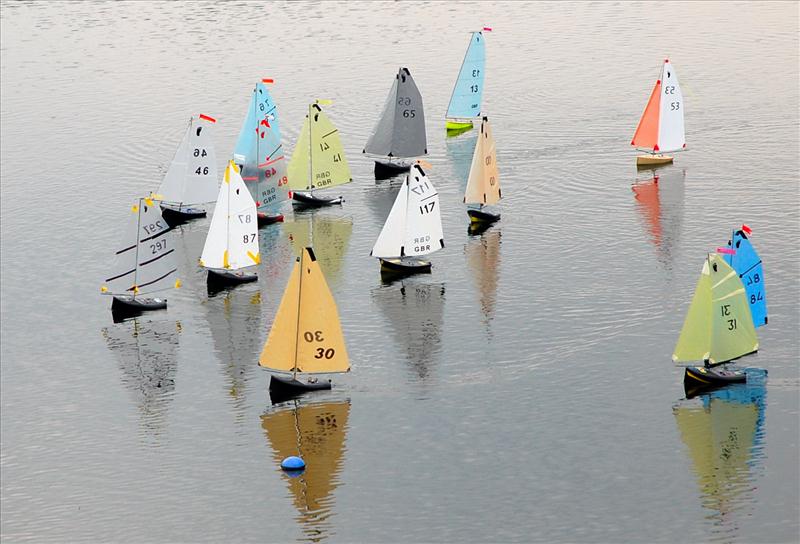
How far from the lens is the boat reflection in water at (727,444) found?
70812 mm

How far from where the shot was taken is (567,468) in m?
74.7

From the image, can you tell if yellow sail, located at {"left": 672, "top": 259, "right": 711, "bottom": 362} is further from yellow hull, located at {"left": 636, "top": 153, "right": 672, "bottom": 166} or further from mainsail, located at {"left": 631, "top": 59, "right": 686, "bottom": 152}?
mainsail, located at {"left": 631, "top": 59, "right": 686, "bottom": 152}

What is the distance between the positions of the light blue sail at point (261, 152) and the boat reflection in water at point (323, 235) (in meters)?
3.38

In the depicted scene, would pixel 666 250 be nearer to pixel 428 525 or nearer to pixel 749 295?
pixel 749 295

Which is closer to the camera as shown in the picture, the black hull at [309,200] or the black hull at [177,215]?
the black hull at [177,215]

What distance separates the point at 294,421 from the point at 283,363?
163 inches

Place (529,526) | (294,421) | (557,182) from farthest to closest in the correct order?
1. (557,182)
2. (294,421)
3. (529,526)

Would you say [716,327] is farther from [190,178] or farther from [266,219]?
[190,178]

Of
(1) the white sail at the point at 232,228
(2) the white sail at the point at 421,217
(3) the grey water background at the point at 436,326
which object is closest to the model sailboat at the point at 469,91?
(3) the grey water background at the point at 436,326

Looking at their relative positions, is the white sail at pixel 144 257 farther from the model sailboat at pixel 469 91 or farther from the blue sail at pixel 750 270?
the model sailboat at pixel 469 91

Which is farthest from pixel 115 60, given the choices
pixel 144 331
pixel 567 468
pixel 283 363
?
pixel 567 468

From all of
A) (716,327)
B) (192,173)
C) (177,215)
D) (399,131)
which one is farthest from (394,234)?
(716,327)

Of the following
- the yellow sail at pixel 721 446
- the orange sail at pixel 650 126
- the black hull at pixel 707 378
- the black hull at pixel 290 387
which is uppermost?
the orange sail at pixel 650 126

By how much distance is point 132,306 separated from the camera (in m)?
97.1
